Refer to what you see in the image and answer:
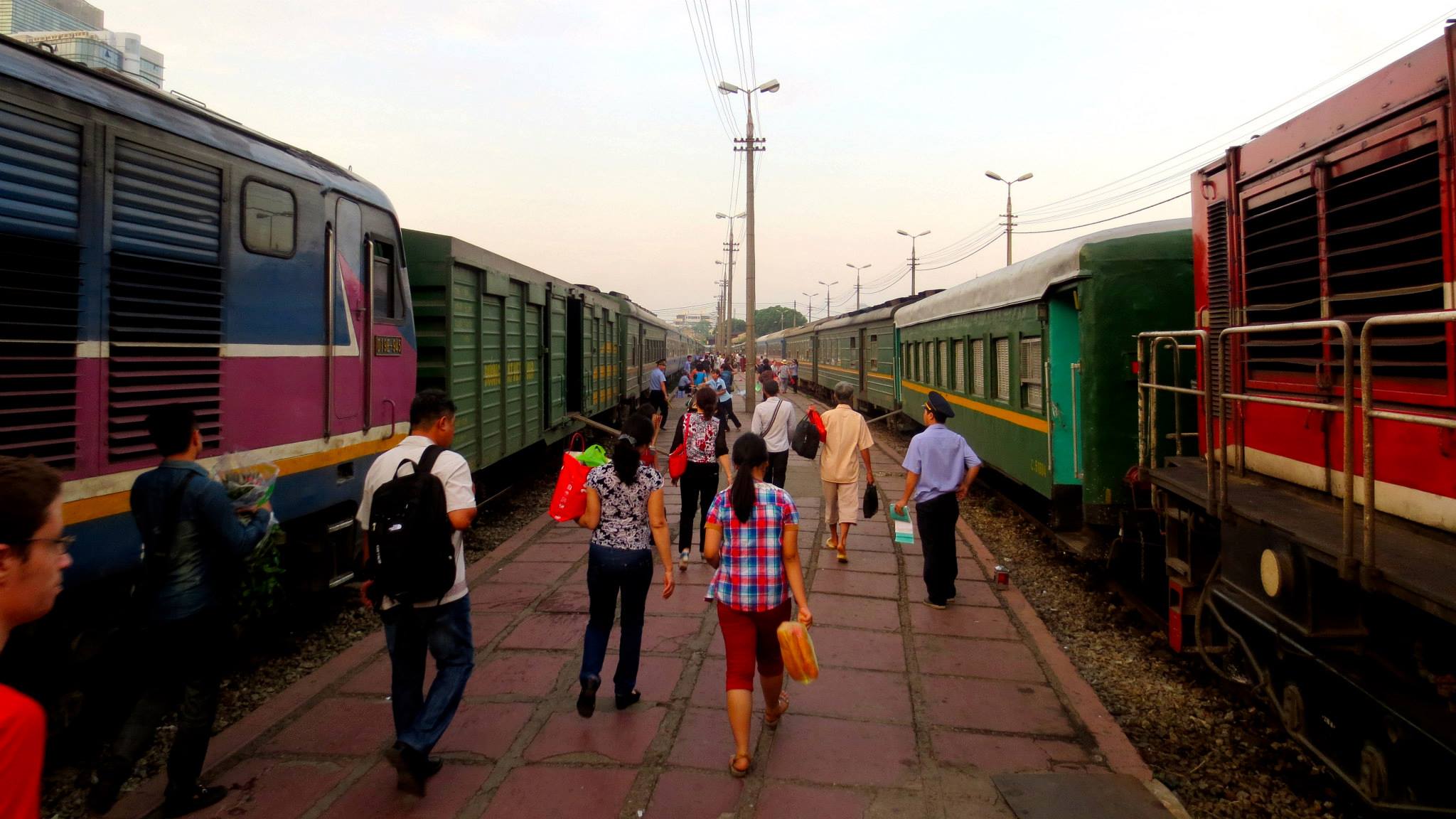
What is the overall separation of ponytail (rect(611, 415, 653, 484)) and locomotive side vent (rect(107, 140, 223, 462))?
79.9 inches

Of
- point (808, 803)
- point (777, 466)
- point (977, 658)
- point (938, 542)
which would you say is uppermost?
point (777, 466)

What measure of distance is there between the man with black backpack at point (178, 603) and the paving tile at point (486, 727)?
104cm

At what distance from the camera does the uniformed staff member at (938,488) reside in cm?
595

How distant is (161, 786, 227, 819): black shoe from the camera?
323 centimetres

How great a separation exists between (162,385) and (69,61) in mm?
1466

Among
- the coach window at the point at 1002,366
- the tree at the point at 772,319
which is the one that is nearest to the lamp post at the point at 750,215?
the coach window at the point at 1002,366

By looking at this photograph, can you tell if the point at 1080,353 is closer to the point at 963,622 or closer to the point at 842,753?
the point at 963,622

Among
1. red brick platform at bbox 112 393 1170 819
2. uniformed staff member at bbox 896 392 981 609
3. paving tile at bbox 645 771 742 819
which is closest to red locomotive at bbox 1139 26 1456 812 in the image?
red brick platform at bbox 112 393 1170 819

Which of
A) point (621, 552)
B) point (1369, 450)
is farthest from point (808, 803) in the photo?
point (1369, 450)

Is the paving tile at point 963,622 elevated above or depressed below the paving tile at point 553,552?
below

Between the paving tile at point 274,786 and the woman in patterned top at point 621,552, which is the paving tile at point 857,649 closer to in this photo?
the woman in patterned top at point 621,552

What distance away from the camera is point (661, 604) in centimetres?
603

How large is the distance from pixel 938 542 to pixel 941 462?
23.6 inches

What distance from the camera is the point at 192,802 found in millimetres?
3262
